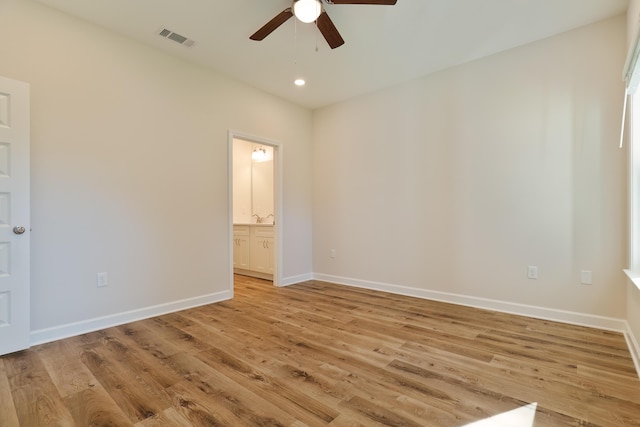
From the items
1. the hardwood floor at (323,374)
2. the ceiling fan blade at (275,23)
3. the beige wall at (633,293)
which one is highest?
the ceiling fan blade at (275,23)

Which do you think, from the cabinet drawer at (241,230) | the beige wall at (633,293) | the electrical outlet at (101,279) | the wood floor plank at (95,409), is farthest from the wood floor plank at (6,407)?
the beige wall at (633,293)

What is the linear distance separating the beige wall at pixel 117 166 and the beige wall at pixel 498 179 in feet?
6.16

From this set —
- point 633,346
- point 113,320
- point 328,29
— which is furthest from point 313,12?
point 633,346

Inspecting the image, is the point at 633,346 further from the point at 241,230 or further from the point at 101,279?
the point at 241,230

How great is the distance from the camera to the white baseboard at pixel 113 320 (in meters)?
2.58

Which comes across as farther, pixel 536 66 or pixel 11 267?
pixel 536 66

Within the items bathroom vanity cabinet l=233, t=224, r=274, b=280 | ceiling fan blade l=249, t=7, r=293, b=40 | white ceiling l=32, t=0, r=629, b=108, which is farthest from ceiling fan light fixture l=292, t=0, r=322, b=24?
bathroom vanity cabinet l=233, t=224, r=274, b=280

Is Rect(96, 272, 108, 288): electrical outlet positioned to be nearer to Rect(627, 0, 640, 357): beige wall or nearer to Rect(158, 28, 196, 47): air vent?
Rect(158, 28, 196, 47): air vent

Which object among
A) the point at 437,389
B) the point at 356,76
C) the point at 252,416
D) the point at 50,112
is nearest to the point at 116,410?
the point at 252,416

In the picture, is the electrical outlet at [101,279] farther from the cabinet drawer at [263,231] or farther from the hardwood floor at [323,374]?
the cabinet drawer at [263,231]

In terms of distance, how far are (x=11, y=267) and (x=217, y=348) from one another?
167 cm

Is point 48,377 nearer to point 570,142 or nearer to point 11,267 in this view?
point 11,267

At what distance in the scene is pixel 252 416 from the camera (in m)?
1.62

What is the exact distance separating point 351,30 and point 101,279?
3313 mm
